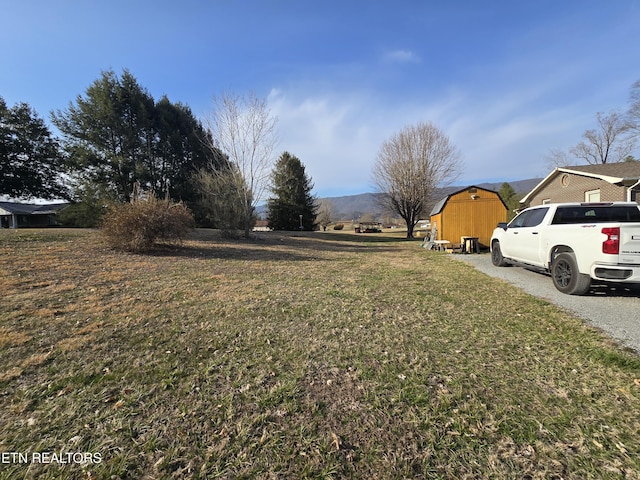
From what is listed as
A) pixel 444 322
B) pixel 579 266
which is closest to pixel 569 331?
pixel 444 322

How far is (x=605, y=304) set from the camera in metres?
4.54

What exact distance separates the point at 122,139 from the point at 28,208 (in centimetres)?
1983

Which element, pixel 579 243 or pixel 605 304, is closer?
pixel 605 304

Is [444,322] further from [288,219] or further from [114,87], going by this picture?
[114,87]

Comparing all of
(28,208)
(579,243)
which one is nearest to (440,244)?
(579,243)

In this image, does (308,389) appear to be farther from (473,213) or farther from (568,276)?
(473,213)

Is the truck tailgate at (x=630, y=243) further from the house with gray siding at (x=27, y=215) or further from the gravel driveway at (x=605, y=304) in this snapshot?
the house with gray siding at (x=27, y=215)

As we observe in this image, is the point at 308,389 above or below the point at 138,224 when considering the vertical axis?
below

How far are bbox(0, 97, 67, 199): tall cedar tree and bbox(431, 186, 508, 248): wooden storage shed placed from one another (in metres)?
32.2

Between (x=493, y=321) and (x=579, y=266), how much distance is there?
8.08 ft

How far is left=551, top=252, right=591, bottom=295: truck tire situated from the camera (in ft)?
16.0

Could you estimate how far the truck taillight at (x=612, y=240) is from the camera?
4297 millimetres

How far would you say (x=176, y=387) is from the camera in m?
2.36

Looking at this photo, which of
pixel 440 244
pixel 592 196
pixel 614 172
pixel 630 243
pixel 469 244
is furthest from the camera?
pixel 592 196
